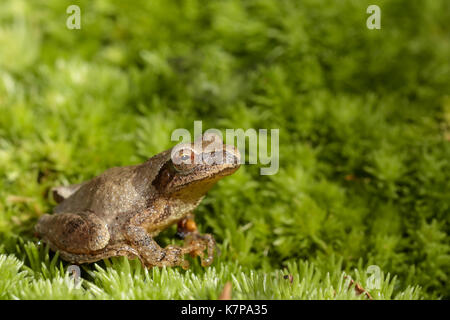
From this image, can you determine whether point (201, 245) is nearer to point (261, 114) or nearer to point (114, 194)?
point (114, 194)

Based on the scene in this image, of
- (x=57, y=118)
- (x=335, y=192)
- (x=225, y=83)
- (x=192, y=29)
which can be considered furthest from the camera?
(x=192, y=29)

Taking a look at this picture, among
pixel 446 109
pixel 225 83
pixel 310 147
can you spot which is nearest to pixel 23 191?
pixel 225 83

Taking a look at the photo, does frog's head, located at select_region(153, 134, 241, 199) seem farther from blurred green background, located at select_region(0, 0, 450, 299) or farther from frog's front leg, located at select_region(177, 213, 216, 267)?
blurred green background, located at select_region(0, 0, 450, 299)

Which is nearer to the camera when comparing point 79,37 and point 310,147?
point 310,147

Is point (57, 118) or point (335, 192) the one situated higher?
point (57, 118)

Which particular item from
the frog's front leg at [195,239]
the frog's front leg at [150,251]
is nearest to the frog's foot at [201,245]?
the frog's front leg at [195,239]

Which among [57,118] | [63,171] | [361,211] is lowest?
[361,211]
